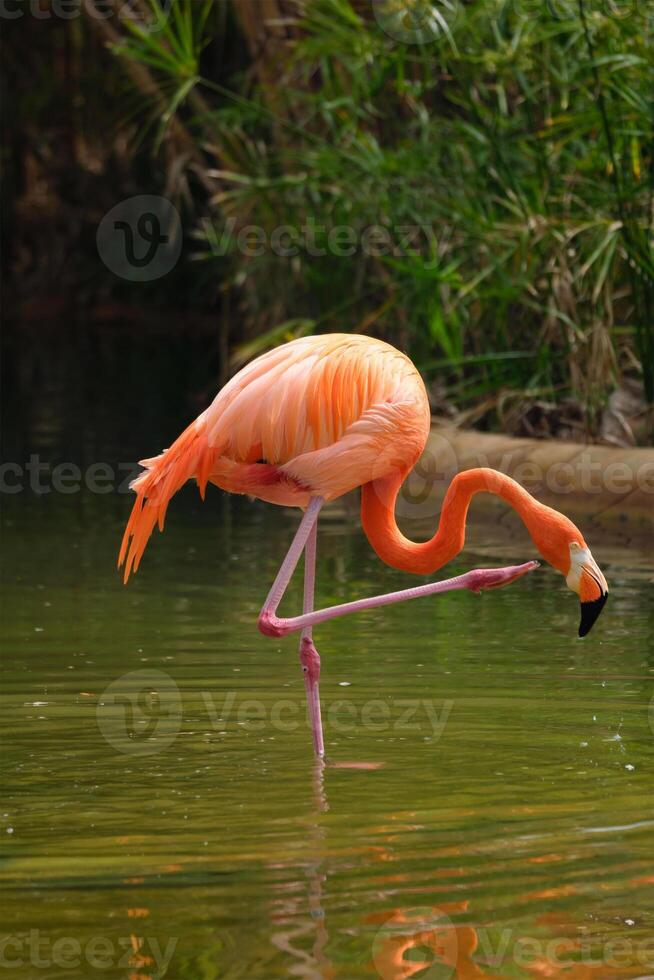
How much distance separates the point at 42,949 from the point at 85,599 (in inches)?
142

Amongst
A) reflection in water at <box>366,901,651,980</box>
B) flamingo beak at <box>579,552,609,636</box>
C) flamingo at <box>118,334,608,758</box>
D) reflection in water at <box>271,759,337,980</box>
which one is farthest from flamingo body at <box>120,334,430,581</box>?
reflection in water at <box>366,901,651,980</box>

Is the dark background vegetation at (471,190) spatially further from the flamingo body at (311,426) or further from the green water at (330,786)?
the flamingo body at (311,426)

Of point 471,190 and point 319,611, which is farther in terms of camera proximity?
point 471,190

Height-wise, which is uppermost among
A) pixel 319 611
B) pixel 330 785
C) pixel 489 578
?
pixel 489 578

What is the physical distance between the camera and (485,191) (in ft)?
Answer: 29.9

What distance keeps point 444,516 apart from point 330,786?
759 millimetres

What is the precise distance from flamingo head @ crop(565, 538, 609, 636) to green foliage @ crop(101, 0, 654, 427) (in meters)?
3.48

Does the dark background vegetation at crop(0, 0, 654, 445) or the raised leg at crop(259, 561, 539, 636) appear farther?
the dark background vegetation at crop(0, 0, 654, 445)

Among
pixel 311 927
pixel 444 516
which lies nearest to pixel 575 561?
pixel 444 516

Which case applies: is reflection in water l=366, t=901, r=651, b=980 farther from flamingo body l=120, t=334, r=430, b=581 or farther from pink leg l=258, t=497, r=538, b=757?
flamingo body l=120, t=334, r=430, b=581

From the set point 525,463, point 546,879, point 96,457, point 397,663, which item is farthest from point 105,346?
point 546,879

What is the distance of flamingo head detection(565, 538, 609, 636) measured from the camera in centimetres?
435

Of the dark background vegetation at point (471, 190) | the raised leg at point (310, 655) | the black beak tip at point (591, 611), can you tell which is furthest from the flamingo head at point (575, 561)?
the dark background vegetation at point (471, 190)

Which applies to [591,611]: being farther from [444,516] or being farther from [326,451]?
[326,451]
